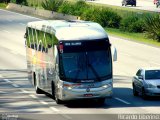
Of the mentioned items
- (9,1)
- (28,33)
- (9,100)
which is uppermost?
(28,33)

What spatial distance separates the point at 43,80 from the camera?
3166 cm

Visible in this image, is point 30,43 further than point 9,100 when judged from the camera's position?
Yes

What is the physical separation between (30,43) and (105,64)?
712cm

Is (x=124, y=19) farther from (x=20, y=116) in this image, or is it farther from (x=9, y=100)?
(x=20, y=116)

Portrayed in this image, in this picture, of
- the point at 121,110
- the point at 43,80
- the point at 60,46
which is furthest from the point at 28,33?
the point at 121,110

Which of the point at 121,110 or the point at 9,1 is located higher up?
the point at 121,110

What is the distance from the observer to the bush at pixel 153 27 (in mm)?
60950

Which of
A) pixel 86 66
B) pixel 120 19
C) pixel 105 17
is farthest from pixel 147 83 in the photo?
pixel 105 17

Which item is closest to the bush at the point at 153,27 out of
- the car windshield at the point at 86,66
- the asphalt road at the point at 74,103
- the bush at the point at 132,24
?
the asphalt road at the point at 74,103

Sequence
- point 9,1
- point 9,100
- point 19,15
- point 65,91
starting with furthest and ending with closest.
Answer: point 9,1 → point 19,15 → point 9,100 → point 65,91

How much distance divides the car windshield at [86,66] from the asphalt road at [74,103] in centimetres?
133

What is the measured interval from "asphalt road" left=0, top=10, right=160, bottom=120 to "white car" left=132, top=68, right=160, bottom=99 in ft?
1.24

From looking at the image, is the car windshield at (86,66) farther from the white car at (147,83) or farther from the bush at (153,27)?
the bush at (153,27)

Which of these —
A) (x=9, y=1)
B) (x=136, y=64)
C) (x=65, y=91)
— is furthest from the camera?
(x=9, y=1)
